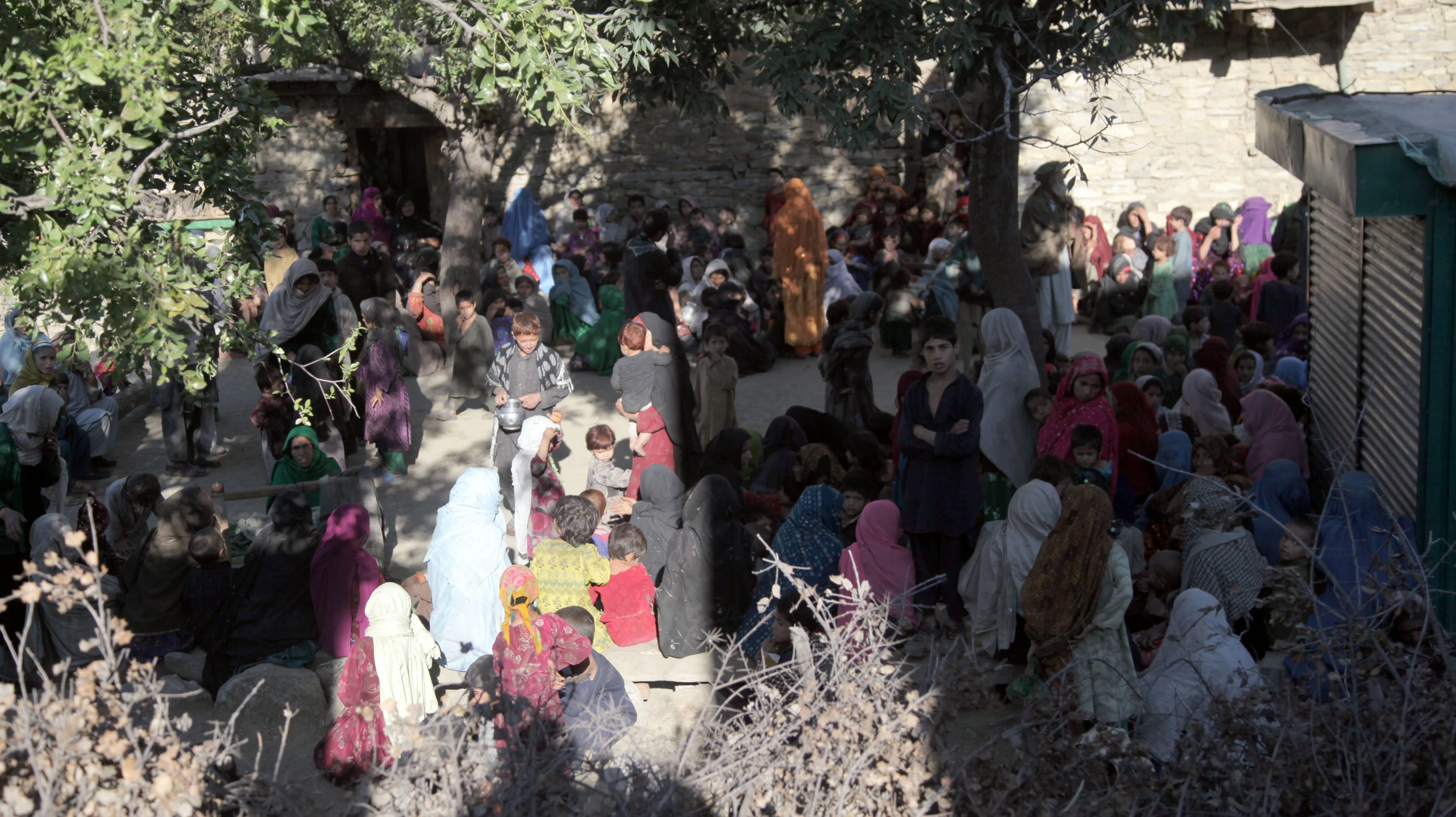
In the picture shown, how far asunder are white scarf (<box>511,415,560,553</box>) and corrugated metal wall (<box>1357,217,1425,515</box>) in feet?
13.5

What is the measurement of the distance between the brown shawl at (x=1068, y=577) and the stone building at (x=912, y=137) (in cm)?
741

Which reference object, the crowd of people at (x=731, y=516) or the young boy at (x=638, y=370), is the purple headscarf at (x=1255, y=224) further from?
the young boy at (x=638, y=370)

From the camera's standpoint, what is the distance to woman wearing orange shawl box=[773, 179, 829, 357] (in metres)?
11.7

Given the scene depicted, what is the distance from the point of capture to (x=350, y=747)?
483cm

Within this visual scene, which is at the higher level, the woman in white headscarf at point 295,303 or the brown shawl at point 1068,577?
the woman in white headscarf at point 295,303

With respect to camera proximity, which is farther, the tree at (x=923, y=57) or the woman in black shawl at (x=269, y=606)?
the tree at (x=923, y=57)

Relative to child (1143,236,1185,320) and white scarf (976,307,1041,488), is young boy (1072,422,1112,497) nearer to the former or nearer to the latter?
white scarf (976,307,1041,488)

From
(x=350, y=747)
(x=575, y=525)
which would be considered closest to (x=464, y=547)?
(x=575, y=525)

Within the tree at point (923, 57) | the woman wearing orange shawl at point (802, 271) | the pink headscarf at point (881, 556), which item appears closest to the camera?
the pink headscarf at point (881, 556)

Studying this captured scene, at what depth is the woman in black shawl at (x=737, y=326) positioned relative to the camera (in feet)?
36.1

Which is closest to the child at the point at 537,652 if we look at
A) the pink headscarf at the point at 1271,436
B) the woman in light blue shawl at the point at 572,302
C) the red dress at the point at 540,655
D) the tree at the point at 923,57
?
the red dress at the point at 540,655

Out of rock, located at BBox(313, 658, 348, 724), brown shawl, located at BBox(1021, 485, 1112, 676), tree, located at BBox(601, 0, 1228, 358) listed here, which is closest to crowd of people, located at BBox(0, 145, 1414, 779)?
brown shawl, located at BBox(1021, 485, 1112, 676)

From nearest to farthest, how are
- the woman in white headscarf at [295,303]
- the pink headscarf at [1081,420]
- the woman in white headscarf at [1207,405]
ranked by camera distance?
the pink headscarf at [1081,420], the woman in white headscarf at [1207,405], the woman in white headscarf at [295,303]

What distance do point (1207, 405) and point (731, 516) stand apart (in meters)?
3.17
